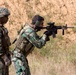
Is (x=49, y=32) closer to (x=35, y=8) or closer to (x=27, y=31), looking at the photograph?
(x=27, y=31)

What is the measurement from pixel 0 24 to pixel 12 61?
0.76m

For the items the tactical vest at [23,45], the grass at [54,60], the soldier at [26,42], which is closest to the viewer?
the soldier at [26,42]

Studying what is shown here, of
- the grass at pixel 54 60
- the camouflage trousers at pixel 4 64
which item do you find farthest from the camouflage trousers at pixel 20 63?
the grass at pixel 54 60

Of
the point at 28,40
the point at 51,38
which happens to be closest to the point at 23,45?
the point at 28,40

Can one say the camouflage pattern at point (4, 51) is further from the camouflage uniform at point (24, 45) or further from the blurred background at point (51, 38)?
the blurred background at point (51, 38)

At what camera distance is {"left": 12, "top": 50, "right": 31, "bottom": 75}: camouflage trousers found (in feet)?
25.6

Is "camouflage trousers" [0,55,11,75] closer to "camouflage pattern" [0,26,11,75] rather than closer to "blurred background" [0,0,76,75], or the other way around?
"camouflage pattern" [0,26,11,75]

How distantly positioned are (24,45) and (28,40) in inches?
5.4

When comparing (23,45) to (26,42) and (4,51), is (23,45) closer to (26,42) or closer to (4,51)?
(26,42)

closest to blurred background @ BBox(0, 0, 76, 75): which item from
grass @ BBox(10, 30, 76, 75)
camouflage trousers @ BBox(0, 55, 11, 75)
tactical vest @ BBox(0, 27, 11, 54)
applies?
grass @ BBox(10, 30, 76, 75)

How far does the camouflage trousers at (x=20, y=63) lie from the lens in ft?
25.6

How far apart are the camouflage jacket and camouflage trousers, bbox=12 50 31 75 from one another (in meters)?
0.11

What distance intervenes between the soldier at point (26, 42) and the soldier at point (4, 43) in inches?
8.2

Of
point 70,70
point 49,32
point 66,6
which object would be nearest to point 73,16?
point 66,6
